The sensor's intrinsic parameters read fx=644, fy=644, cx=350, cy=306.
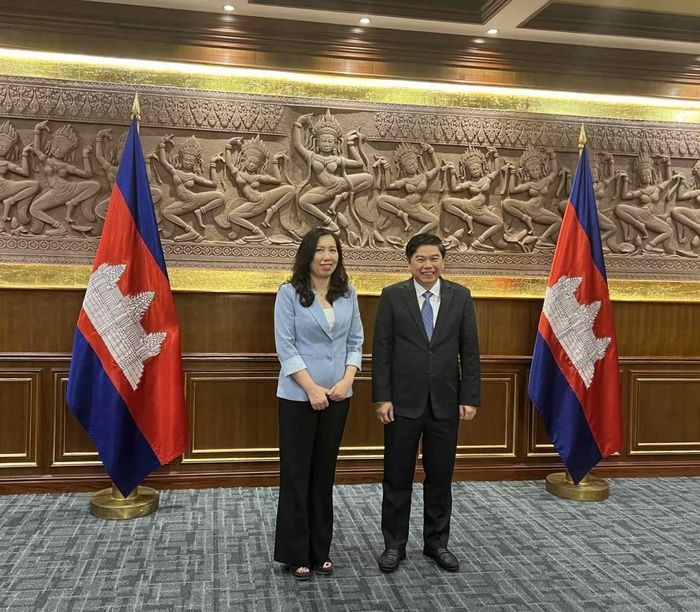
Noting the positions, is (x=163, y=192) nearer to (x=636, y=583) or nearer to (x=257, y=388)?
(x=257, y=388)

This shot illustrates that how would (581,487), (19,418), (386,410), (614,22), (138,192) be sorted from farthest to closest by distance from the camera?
(614,22) < (581,487) < (19,418) < (138,192) < (386,410)

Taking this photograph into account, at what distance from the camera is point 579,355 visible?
14.2ft

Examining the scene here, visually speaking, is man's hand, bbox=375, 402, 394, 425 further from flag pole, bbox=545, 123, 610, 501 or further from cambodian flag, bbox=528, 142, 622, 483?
flag pole, bbox=545, 123, 610, 501

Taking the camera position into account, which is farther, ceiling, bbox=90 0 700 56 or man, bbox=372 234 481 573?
ceiling, bbox=90 0 700 56

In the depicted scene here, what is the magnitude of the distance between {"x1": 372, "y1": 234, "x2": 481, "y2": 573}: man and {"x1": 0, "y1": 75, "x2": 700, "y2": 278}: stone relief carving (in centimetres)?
164

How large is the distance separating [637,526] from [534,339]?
1481mm

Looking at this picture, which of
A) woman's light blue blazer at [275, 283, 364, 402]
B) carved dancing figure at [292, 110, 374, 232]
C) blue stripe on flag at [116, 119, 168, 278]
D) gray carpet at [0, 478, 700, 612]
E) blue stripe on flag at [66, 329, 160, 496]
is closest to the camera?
gray carpet at [0, 478, 700, 612]

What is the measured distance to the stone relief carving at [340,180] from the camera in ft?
14.3

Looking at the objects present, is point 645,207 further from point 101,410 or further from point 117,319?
point 101,410

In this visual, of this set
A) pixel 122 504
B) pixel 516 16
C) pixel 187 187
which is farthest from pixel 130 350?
pixel 516 16

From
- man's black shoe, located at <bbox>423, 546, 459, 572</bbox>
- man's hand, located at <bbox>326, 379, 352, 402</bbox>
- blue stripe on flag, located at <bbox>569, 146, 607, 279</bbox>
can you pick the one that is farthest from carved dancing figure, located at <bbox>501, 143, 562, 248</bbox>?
man's black shoe, located at <bbox>423, 546, 459, 572</bbox>

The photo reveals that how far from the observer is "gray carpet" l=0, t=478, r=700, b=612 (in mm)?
2793

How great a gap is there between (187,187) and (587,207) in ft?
9.11

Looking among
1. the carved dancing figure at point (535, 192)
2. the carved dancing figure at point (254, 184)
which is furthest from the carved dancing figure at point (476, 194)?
the carved dancing figure at point (254, 184)
